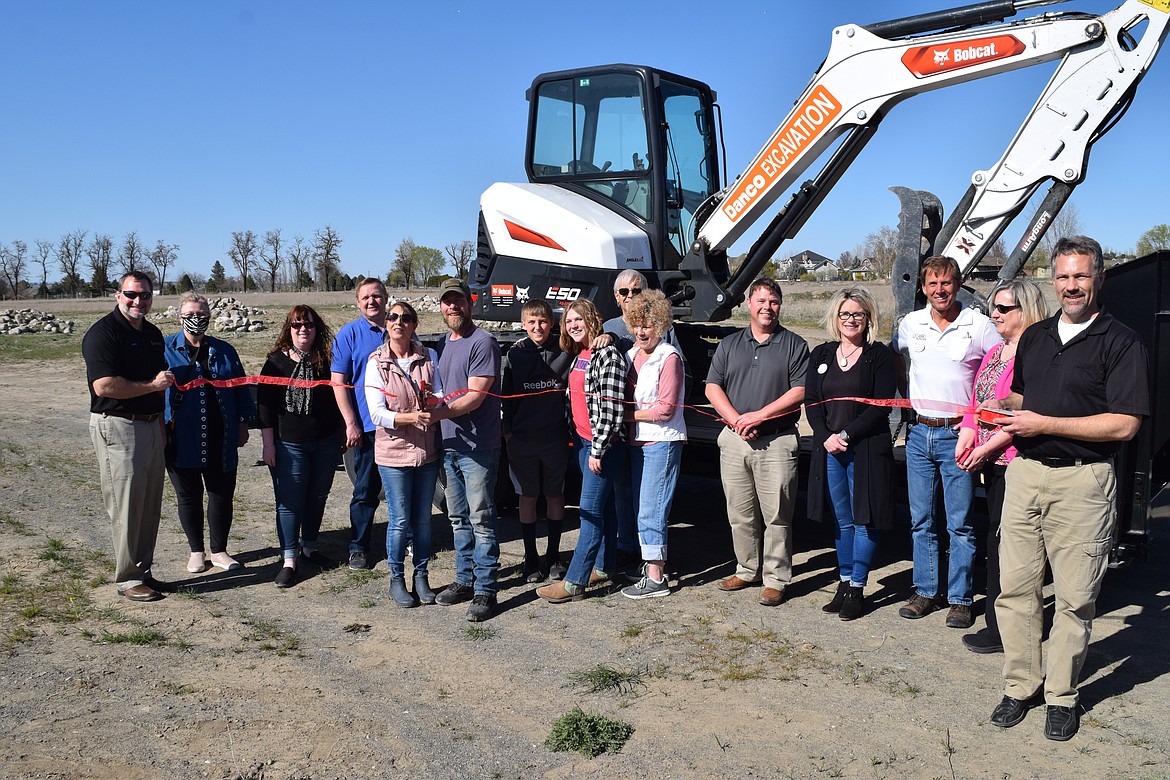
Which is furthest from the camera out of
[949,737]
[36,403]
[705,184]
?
[36,403]

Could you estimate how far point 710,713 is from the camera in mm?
4180

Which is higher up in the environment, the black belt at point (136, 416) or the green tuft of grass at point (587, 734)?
the black belt at point (136, 416)

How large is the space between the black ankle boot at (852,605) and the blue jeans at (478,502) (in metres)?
2.06

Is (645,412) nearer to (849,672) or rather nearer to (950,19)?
(849,672)

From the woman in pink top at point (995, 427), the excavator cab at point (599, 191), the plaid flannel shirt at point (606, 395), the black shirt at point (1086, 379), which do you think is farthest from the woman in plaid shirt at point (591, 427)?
the black shirt at point (1086, 379)

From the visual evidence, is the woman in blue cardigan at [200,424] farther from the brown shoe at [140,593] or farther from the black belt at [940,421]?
the black belt at [940,421]

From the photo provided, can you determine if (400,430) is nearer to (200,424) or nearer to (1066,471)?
(200,424)

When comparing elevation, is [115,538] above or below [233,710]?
above

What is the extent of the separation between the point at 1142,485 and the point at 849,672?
219 cm

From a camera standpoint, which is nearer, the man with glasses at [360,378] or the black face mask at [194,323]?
the black face mask at [194,323]

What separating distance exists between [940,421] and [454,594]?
300cm

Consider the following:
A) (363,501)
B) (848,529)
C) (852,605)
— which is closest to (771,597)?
(852,605)

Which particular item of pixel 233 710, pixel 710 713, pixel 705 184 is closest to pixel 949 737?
pixel 710 713

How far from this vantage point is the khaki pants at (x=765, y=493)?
220 inches
